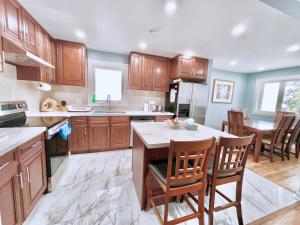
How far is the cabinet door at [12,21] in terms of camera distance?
154cm

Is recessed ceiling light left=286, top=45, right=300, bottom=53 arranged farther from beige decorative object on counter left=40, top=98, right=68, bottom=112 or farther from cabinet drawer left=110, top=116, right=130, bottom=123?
beige decorative object on counter left=40, top=98, right=68, bottom=112

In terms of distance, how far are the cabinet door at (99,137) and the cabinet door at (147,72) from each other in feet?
4.71

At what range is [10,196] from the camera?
111cm

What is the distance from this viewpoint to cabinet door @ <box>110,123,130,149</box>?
315cm

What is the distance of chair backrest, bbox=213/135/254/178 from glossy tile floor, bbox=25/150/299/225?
27.0 inches

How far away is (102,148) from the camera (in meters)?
3.12

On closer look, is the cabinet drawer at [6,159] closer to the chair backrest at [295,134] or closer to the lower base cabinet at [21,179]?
the lower base cabinet at [21,179]

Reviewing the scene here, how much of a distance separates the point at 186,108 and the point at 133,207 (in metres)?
2.66

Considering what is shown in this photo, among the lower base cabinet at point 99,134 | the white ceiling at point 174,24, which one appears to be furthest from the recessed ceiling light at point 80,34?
the lower base cabinet at point 99,134

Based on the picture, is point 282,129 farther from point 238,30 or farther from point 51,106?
point 51,106

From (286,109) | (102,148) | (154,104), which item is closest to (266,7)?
(154,104)

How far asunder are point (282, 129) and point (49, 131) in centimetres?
432

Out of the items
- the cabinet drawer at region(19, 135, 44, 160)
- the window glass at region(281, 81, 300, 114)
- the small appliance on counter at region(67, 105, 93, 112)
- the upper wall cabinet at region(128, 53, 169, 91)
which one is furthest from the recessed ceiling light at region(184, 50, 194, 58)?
the window glass at region(281, 81, 300, 114)

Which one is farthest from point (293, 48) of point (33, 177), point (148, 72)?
point (33, 177)
